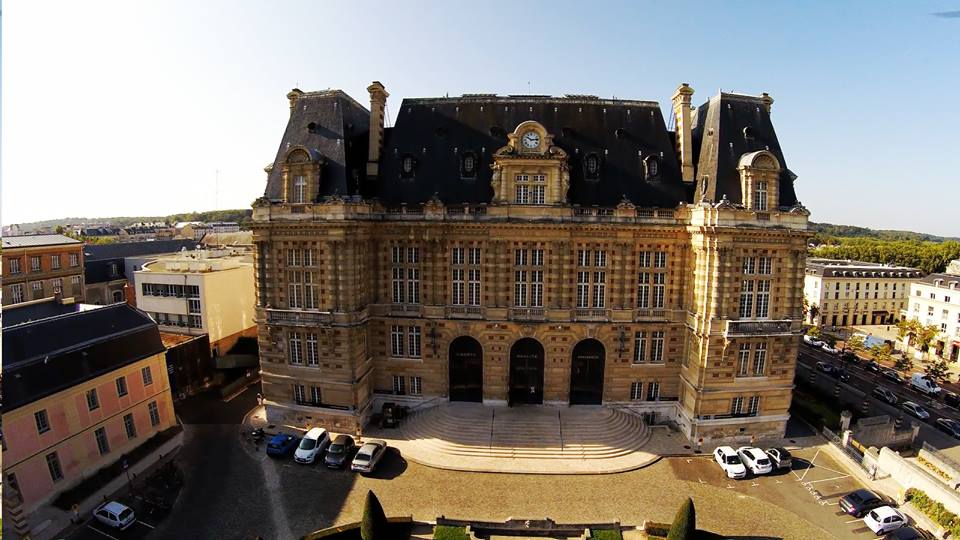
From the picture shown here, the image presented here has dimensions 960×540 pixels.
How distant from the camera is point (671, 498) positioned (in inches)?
1312

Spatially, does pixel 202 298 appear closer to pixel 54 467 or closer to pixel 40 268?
pixel 54 467

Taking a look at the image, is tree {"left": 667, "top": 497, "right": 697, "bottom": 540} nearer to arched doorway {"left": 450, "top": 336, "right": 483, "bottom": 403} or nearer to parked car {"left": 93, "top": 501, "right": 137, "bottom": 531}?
arched doorway {"left": 450, "top": 336, "right": 483, "bottom": 403}

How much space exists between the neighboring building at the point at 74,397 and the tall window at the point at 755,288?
45.9 metres

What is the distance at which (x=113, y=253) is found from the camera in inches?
3425

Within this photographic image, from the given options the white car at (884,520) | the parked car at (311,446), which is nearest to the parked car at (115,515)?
the parked car at (311,446)

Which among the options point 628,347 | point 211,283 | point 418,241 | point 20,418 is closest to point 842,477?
point 628,347

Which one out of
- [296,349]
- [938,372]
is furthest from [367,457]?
[938,372]

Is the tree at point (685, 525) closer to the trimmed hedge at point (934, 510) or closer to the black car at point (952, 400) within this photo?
the trimmed hedge at point (934, 510)

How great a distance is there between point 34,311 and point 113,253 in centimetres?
5654

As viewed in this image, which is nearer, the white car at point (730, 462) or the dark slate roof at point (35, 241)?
the white car at point (730, 462)

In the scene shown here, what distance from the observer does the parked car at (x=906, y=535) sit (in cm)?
2980

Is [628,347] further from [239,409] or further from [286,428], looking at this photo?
[239,409]

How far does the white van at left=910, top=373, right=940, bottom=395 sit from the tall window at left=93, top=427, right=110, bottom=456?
3060 inches

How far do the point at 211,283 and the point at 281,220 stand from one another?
19476mm
